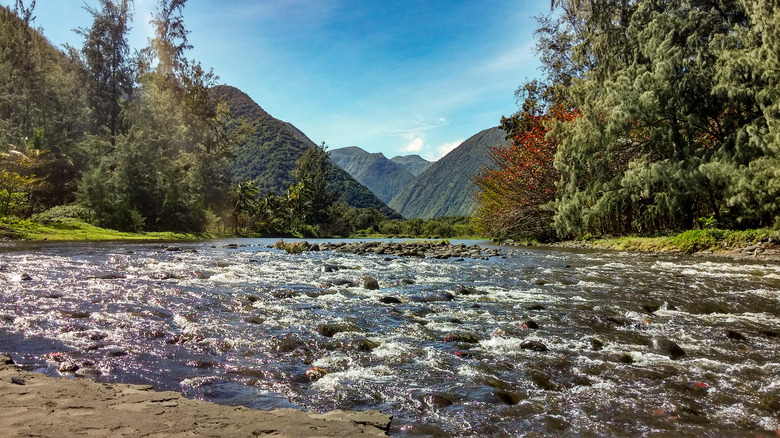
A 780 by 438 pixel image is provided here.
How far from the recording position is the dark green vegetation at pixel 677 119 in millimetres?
17281

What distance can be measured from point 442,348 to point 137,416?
3.65 meters

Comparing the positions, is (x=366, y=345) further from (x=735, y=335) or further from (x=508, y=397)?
(x=735, y=335)

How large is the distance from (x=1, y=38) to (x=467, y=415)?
6995cm

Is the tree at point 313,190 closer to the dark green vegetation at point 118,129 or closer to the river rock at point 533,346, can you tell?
the dark green vegetation at point 118,129

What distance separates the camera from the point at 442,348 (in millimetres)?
5461

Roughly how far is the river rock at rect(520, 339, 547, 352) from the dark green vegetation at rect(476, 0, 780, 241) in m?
17.0

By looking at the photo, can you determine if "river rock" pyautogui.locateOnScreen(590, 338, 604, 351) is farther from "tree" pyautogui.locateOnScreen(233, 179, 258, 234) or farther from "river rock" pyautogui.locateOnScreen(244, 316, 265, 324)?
"tree" pyautogui.locateOnScreen(233, 179, 258, 234)

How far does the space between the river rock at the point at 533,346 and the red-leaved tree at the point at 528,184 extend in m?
25.8

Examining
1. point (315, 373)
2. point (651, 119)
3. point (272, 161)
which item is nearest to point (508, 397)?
point (315, 373)

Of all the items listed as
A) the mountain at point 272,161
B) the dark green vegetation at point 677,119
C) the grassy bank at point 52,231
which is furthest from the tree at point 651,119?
the mountain at point 272,161

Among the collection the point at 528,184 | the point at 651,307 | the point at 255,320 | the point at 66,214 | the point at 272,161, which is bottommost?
the point at 651,307

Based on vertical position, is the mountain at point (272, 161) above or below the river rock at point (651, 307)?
above

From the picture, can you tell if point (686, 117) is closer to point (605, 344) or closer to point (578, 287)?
point (578, 287)

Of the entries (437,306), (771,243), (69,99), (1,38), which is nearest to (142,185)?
(69,99)
